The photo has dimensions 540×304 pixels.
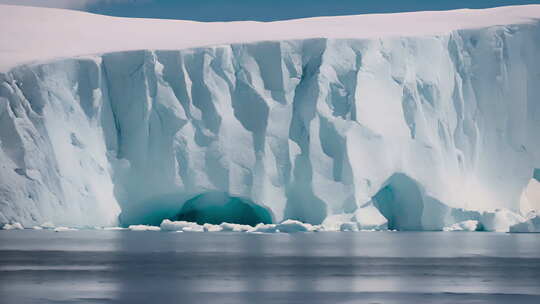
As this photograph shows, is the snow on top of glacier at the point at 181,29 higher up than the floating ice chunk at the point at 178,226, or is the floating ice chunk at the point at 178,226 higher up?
the snow on top of glacier at the point at 181,29

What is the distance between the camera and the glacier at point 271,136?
82.8 feet

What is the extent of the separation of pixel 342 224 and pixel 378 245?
509 cm

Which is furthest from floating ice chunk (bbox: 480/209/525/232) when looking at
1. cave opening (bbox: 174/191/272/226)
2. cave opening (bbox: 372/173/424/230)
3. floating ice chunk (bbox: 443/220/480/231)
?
cave opening (bbox: 174/191/272/226)

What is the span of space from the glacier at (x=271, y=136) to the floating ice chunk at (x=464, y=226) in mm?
146

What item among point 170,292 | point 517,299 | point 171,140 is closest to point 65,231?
point 171,140

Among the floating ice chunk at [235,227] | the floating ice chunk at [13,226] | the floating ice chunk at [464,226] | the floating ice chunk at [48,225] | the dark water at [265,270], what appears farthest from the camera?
the floating ice chunk at [464,226]

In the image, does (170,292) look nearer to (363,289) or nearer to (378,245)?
(363,289)

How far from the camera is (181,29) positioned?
31.0 metres

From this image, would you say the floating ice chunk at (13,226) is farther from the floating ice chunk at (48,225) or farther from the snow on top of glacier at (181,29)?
the snow on top of glacier at (181,29)

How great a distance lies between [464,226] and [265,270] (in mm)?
13094

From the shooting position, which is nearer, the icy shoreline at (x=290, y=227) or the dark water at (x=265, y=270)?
the dark water at (x=265, y=270)

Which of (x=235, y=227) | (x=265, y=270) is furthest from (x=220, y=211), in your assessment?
(x=265, y=270)

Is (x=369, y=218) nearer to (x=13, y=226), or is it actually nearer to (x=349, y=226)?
(x=349, y=226)

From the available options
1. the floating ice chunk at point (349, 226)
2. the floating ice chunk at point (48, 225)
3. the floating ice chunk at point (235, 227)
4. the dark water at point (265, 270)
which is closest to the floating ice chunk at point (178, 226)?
the floating ice chunk at point (235, 227)
